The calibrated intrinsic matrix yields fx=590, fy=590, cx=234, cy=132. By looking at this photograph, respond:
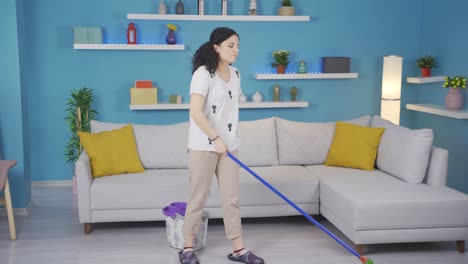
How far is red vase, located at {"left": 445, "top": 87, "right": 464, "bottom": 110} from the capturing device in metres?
5.23

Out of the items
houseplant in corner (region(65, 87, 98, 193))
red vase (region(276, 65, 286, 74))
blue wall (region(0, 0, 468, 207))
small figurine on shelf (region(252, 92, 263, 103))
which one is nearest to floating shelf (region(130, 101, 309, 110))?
small figurine on shelf (region(252, 92, 263, 103))

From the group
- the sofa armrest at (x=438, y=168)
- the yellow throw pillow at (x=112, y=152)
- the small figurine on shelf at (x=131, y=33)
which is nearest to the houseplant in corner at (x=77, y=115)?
the small figurine on shelf at (x=131, y=33)

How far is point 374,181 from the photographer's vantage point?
438 centimetres

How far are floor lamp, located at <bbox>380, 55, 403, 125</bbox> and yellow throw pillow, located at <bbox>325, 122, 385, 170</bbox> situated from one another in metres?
1.03

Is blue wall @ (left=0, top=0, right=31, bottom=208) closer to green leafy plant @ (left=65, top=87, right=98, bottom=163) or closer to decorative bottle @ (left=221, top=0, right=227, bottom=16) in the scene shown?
green leafy plant @ (left=65, top=87, right=98, bottom=163)

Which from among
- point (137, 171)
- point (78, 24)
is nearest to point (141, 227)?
point (137, 171)

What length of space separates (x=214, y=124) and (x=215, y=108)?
0.31 feet

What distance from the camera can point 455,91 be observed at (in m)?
5.24

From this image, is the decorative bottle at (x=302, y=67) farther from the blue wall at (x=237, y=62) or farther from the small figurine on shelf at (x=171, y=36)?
the small figurine on shelf at (x=171, y=36)

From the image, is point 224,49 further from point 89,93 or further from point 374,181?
point 89,93

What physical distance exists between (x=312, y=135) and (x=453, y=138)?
1.44 metres

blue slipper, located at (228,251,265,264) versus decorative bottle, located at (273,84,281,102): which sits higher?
decorative bottle, located at (273,84,281,102)

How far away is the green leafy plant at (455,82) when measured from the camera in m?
5.20

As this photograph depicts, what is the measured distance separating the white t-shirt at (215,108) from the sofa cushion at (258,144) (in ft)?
4.67
